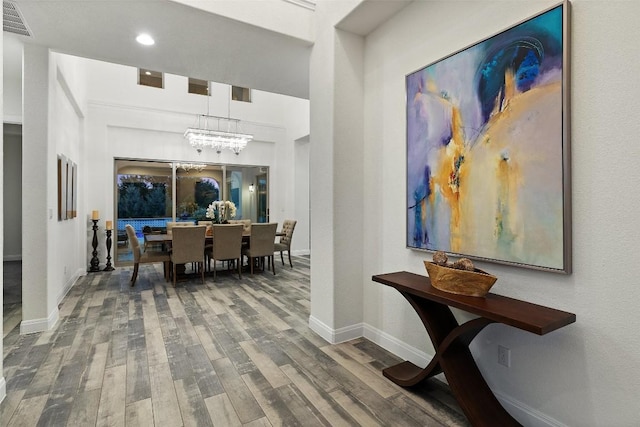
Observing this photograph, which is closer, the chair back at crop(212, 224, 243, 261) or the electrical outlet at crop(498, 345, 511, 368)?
the electrical outlet at crop(498, 345, 511, 368)

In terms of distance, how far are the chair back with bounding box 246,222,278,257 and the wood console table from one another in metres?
3.62

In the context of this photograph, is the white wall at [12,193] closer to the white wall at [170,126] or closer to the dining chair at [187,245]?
the white wall at [170,126]

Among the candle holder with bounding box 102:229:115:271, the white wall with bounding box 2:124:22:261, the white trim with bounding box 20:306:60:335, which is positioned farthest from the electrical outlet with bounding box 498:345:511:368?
the white wall with bounding box 2:124:22:261

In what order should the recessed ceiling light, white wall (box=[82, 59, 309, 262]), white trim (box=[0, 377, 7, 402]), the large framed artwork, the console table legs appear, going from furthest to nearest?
white wall (box=[82, 59, 309, 262]), the recessed ceiling light, white trim (box=[0, 377, 7, 402]), the console table legs, the large framed artwork

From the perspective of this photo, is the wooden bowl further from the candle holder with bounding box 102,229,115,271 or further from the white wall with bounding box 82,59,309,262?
the candle holder with bounding box 102,229,115,271

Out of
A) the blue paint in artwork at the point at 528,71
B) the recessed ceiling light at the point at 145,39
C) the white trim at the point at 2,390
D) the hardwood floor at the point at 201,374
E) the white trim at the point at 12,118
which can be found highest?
the recessed ceiling light at the point at 145,39

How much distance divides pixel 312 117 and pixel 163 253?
3808 mm

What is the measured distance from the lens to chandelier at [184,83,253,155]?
6.25 m

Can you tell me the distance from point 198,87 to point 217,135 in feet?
6.46

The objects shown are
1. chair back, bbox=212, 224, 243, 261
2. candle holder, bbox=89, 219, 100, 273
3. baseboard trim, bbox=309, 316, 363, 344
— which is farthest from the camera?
candle holder, bbox=89, 219, 100, 273

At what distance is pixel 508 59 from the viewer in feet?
5.98

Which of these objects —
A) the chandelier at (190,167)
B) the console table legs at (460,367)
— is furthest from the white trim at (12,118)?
the console table legs at (460,367)

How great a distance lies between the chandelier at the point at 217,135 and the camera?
625 centimetres

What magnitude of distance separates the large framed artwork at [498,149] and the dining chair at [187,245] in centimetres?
362
